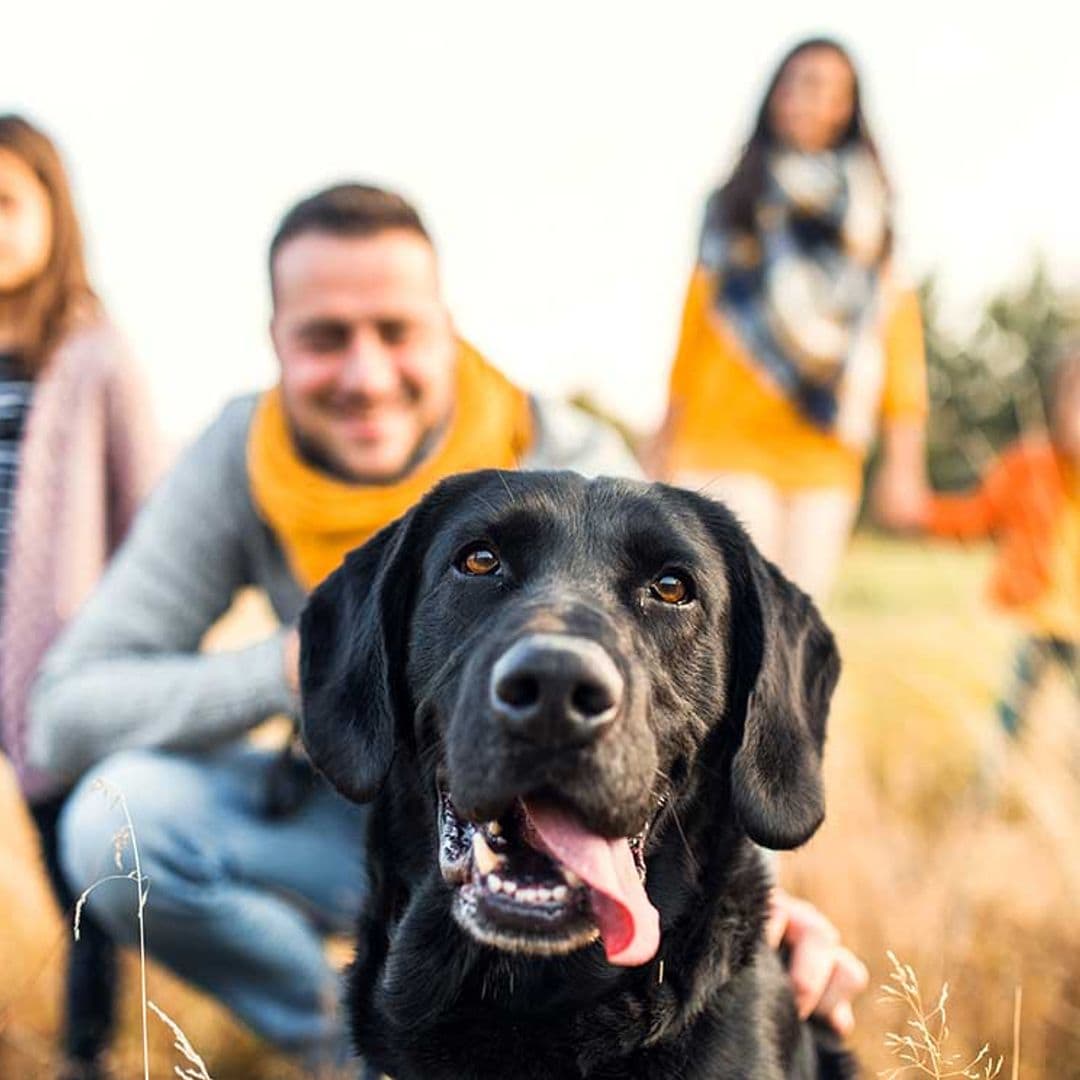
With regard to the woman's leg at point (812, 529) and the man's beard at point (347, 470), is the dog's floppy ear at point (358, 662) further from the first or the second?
the woman's leg at point (812, 529)

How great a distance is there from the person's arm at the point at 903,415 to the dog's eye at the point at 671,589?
305 centimetres

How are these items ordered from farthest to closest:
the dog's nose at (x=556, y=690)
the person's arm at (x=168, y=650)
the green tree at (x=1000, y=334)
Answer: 1. the green tree at (x=1000, y=334)
2. the person's arm at (x=168, y=650)
3. the dog's nose at (x=556, y=690)

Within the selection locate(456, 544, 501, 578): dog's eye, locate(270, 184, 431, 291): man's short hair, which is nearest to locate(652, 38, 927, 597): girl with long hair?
locate(270, 184, 431, 291): man's short hair

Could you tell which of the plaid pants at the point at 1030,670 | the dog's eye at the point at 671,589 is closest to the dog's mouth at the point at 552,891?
the dog's eye at the point at 671,589

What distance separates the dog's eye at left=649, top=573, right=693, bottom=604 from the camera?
7.33ft

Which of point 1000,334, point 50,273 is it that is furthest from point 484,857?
point 1000,334

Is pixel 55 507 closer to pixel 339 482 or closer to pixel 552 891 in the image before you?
pixel 339 482

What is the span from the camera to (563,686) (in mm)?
1786

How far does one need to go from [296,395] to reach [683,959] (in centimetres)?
163

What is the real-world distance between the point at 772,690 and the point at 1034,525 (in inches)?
118

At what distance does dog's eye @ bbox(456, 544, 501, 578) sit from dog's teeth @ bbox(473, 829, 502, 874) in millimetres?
441

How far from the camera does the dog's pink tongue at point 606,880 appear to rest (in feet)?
6.28

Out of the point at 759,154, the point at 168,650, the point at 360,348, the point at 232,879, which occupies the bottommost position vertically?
the point at 232,879

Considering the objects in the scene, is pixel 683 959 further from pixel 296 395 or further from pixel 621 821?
pixel 296 395
